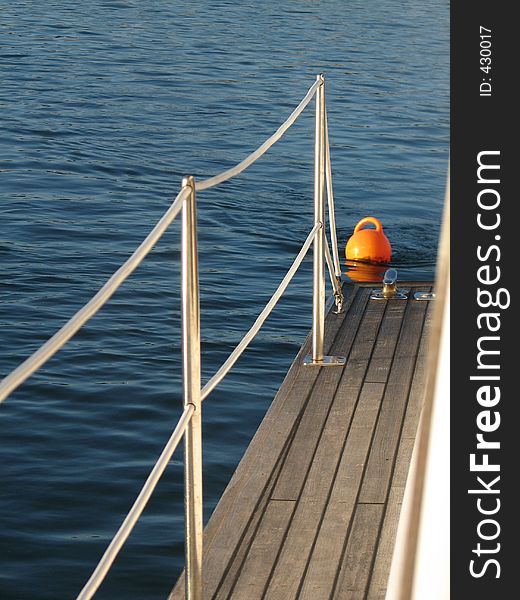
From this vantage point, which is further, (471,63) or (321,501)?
(321,501)

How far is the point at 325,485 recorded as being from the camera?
3.65m

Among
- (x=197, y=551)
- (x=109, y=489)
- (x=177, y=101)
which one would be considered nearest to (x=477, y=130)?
(x=197, y=551)

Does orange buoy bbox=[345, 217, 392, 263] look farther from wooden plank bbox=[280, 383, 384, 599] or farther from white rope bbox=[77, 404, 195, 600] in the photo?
white rope bbox=[77, 404, 195, 600]

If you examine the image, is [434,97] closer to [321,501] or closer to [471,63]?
[321,501]

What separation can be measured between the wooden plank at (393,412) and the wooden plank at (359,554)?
0.32ft

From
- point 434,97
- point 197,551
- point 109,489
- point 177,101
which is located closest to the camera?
point 197,551

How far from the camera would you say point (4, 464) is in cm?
547

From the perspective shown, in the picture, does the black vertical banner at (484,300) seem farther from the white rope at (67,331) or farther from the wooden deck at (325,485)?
the wooden deck at (325,485)

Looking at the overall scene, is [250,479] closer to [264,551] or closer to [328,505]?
[328,505]

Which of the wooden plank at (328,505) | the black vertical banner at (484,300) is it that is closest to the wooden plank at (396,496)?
the wooden plank at (328,505)

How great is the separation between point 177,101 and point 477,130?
16.0 meters

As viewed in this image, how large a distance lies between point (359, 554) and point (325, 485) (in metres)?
0.50

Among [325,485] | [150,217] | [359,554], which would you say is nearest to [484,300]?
[359,554]

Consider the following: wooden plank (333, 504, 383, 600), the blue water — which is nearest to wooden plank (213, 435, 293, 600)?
wooden plank (333, 504, 383, 600)
